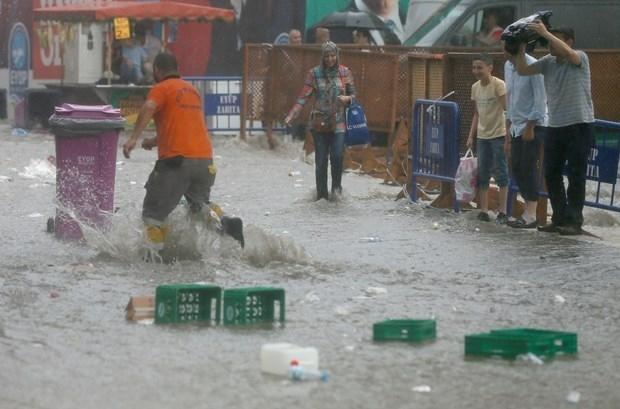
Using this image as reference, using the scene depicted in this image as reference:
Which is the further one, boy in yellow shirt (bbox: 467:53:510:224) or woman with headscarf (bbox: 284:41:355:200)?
woman with headscarf (bbox: 284:41:355:200)

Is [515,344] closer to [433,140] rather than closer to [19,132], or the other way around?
[433,140]

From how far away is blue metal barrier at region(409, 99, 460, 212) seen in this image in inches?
628

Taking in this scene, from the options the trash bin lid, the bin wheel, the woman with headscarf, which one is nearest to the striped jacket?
the woman with headscarf

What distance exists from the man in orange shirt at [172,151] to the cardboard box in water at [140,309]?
2.49 metres

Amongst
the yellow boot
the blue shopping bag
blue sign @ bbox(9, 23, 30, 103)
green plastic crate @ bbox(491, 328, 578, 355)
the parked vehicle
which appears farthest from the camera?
blue sign @ bbox(9, 23, 30, 103)

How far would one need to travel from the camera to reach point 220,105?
27.7 meters

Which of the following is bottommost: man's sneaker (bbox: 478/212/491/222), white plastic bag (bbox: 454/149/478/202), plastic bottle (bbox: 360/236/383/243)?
man's sneaker (bbox: 478/212/491/222)

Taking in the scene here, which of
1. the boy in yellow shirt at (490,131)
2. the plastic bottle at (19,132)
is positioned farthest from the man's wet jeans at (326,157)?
the plastic bottle at (19,132)

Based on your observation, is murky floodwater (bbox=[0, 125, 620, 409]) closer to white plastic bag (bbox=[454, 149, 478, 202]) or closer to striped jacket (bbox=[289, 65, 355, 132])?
white plastic bag (bbox=[454, 149, 478, 202])

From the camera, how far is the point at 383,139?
72.9ft

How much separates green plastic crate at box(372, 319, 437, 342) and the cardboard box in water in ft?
4.39

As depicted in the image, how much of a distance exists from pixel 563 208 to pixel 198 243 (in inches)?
147

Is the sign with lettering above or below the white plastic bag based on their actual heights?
above

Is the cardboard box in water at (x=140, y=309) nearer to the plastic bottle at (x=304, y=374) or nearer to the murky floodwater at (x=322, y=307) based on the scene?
the murky floodwater at (x=322, y=307)
